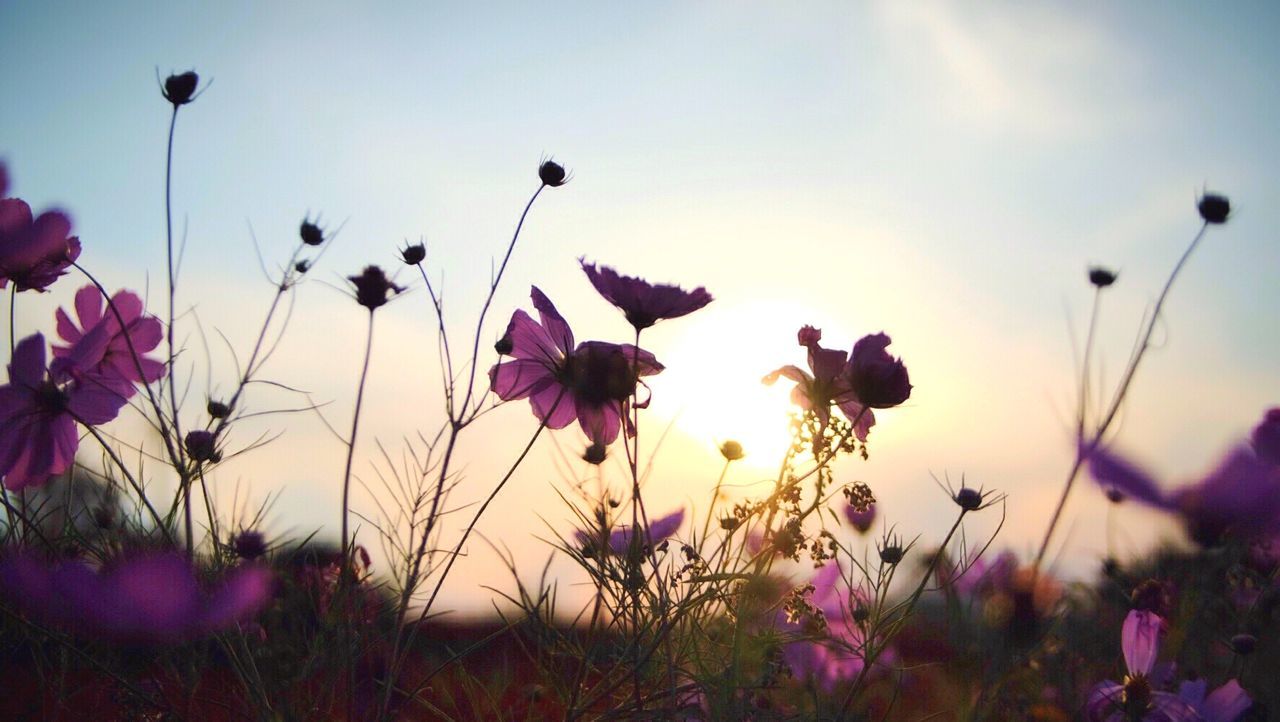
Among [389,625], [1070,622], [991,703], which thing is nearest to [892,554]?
[991,703]

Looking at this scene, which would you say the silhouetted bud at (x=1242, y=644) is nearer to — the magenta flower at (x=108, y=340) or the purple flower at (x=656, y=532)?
the purple flower at (x=656, y=532)

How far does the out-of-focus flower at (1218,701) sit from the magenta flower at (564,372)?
94cm

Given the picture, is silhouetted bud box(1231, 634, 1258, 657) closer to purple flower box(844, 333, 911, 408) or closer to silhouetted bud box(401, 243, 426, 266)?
purple flower box(844, 333, 911, 408)

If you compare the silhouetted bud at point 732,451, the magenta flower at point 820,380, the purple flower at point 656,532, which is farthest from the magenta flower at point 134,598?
the magenta flower at point 820,380

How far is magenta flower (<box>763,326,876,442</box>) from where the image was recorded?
1.42m

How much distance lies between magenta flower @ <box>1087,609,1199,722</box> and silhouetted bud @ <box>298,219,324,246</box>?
4.66 feet

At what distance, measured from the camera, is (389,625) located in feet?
6.02

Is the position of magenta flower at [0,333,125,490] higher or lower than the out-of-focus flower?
higher

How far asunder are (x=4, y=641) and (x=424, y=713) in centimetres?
76

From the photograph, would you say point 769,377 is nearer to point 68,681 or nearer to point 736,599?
point 736,599

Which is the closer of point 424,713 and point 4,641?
point 4,641

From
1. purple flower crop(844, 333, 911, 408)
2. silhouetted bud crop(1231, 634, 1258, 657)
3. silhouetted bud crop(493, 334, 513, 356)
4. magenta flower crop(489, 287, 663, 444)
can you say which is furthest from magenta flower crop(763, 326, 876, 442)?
silhouetted bud crop(1231, 634, 1258, 657)

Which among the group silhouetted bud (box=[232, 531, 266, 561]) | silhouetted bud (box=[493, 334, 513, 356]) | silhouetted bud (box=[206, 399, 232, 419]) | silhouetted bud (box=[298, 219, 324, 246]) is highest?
silhouetted bud (box=[298, 219, 324, 246])

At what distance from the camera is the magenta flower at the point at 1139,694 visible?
1.39m
